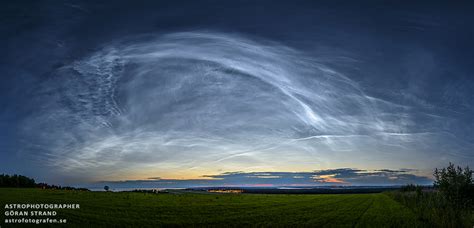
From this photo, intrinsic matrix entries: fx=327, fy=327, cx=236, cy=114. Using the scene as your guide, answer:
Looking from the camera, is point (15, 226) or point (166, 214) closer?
point (15, 226)

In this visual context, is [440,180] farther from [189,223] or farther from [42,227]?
[42,227]

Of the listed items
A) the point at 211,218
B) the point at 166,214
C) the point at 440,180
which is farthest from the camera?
the point at 440,180

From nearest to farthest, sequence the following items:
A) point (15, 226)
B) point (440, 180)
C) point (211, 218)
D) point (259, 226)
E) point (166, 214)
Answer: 1. point (15, 226)
2. point (259, 226)
3. point (211, 218)
4. point (166, 214)
5. point (440, 180)

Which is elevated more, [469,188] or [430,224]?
[469,188]

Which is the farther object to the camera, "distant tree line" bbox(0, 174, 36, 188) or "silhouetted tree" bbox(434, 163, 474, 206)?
"distant tree line" bbox(0, 174, 36, 188)

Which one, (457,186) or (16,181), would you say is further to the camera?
(16,181)

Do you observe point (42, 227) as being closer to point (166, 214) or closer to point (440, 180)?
point (166, 214)

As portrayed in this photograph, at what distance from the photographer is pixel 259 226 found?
105 feet

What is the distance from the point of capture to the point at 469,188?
135ft

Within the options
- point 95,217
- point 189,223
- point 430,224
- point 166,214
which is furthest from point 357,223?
point 95,217

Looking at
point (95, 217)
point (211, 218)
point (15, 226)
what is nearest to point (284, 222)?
point (211, 218)

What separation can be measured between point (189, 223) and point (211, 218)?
4.36 metres

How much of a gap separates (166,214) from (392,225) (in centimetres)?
2542

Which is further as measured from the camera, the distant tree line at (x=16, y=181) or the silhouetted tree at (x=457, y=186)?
the distant tree line at (x=16, y=181)
